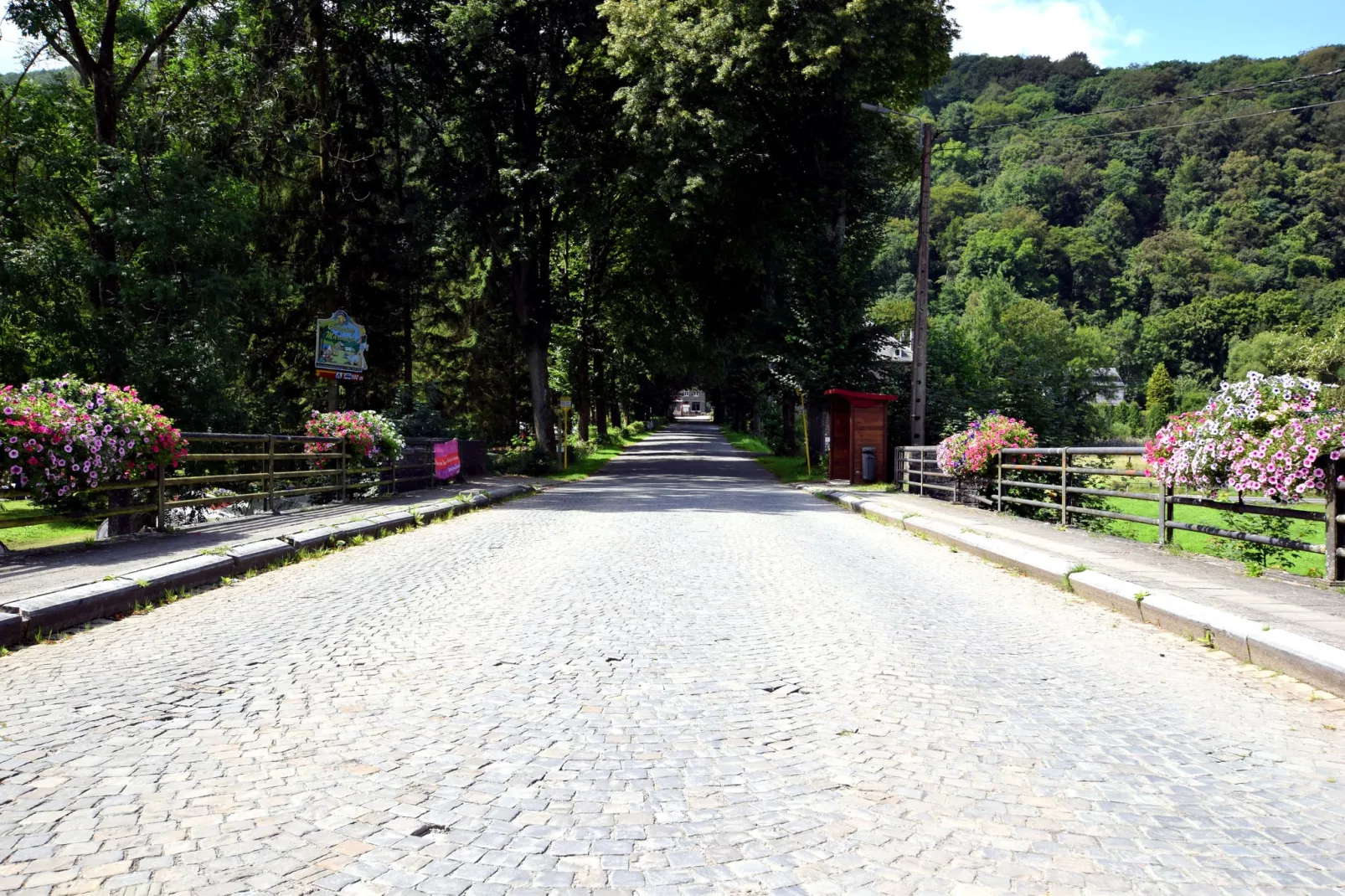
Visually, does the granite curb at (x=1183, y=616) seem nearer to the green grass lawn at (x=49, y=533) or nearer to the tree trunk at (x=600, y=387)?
the green grass lawn at (x=49, y=533)

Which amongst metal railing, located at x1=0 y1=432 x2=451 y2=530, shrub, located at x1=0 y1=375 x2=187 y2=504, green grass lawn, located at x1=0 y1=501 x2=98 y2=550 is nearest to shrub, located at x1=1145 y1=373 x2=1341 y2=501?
metal railing, located at x1=0 y1=432 x2=451 y2=530

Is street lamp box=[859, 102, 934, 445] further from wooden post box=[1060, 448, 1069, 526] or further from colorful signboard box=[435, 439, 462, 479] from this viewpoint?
colorful signboard box=[435, 439, 462, 479]

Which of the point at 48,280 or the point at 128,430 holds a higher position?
the point at 48,280

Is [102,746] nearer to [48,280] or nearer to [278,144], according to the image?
[48,280]

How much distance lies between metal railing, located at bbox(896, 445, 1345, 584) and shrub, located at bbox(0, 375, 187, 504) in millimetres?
11847

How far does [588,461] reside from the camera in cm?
4078

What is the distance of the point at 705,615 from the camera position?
302 inches

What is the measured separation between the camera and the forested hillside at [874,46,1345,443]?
89500mm

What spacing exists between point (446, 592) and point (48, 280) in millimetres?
17623

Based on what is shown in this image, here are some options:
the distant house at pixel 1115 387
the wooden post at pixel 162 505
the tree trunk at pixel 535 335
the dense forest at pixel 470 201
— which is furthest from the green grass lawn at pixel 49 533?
the distant house at pixel 1115 387

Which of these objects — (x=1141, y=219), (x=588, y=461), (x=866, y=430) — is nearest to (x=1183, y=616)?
(x=866, y=430)

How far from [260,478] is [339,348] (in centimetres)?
811

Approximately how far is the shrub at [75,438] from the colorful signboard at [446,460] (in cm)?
1183

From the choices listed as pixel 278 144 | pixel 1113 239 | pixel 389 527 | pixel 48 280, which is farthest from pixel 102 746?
pixel 1113 239
